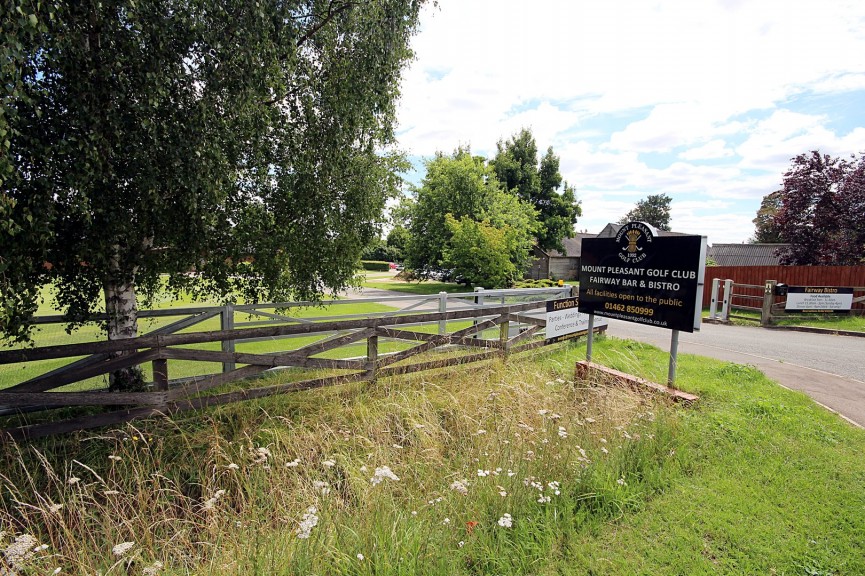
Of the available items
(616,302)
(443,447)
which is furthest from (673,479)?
(616,302)

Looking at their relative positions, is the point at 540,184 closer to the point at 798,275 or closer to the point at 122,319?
the point at 798,275

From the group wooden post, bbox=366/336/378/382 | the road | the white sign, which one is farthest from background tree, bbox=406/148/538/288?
wooden post, bbox=366/336/378/382

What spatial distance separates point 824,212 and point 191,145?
2526 centimetres

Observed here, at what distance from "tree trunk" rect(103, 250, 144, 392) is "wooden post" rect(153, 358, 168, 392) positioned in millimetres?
1124

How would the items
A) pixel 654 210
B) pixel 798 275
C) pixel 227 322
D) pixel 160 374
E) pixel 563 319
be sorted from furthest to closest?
1. pixel 654 210
2. pixel 798 275
3. pixel 563 319
4. pixel 227 322
5. pixel 160 374

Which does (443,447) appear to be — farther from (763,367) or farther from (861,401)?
(763,367)

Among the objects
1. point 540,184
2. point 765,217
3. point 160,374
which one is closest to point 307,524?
point 160,374

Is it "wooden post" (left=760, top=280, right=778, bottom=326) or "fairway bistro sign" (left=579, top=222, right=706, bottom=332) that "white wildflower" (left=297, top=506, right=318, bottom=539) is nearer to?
"fairway bistro sign" (left=579, top=222, right=706, bottom=332)

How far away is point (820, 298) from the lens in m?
15.7

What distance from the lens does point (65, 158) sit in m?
4.13

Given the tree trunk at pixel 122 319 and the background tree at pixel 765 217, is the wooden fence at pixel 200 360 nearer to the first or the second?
the tree trunk at pixel 122 319

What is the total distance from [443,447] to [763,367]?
26.1 feet

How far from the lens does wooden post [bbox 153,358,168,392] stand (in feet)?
16.9

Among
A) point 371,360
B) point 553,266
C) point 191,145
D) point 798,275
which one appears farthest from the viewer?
point 553,266
